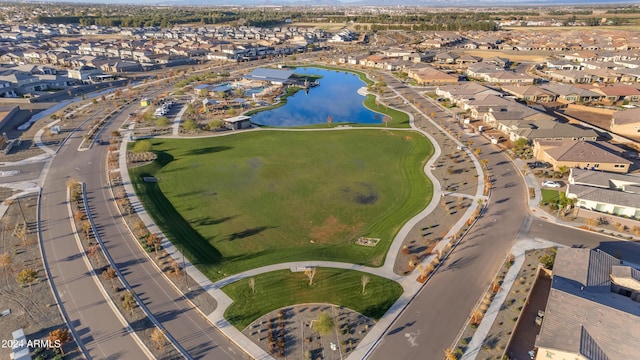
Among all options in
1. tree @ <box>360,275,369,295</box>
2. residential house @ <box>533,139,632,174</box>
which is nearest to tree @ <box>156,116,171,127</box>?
tree @ <box>360,275,369,295</box>

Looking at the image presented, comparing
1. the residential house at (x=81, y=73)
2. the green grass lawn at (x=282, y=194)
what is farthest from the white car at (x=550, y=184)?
the residential house at (x=81, y=73)

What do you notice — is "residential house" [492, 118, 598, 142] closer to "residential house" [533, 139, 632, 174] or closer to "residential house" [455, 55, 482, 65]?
"residential house" [533, 139, 632, 174]

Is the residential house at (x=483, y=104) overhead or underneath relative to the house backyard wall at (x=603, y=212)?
overhead

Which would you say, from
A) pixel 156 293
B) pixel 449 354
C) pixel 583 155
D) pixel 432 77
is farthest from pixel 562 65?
pixel 156 293

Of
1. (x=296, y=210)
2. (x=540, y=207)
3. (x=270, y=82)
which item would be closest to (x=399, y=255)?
(x=296, y=210)

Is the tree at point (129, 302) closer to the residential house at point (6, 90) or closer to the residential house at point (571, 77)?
the residential house at point (6, 90)

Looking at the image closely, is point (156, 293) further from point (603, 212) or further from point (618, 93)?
point (618, 93)
